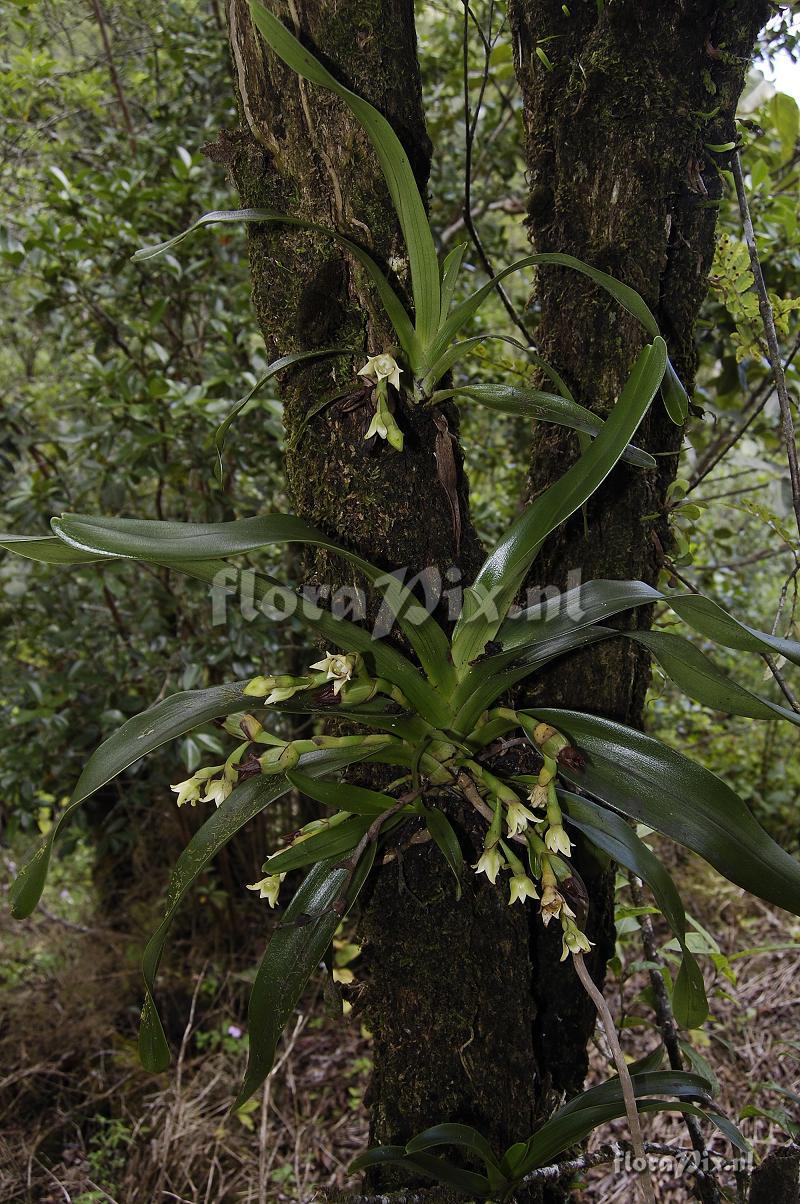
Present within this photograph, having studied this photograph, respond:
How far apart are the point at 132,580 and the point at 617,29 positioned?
1.73 metres

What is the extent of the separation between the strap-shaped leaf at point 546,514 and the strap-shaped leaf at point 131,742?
218 millimetres

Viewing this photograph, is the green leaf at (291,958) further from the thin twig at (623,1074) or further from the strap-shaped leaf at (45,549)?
the strap-shaped leaf at (45,549)

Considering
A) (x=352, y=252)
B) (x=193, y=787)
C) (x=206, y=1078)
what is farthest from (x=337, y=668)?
(x=206, y=1078)

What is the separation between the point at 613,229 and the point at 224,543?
580 millimetres

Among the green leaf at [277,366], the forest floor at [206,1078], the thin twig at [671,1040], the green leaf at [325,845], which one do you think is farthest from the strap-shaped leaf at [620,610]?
the forest floor at [206,1078]

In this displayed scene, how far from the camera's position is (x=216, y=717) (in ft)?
2.24

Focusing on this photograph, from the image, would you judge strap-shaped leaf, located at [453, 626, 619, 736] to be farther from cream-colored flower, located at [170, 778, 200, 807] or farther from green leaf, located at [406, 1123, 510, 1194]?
green leaf, located at [406, 1123, 510, 1194]

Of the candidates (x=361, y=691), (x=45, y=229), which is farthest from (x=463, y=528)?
(x=45, y=229)

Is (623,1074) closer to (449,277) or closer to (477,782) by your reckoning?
(477,782)

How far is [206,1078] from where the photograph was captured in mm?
1887

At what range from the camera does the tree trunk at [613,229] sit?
0.85m

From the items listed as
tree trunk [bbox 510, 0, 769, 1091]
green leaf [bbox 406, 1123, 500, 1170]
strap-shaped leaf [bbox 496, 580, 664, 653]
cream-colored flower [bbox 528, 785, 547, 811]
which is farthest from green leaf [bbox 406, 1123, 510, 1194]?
strap-shaped leaf [bbox 496, 580, 664, 653]

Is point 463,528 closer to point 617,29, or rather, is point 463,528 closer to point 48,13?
point 617,29

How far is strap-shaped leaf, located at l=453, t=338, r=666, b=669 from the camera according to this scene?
2.12 ft
